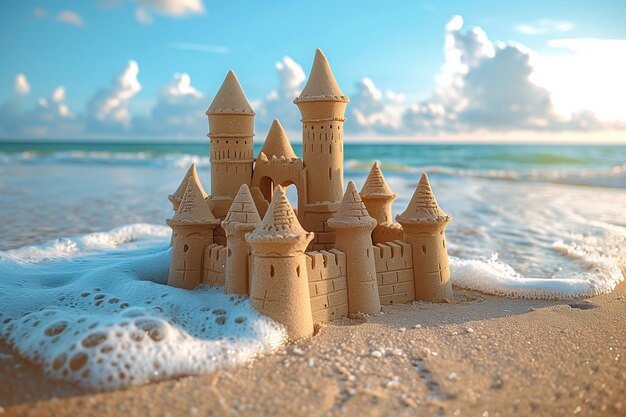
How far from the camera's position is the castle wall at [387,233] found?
26.5ft

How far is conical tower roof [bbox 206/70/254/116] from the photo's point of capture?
771 cm

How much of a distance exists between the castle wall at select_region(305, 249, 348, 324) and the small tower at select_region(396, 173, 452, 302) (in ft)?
4.19

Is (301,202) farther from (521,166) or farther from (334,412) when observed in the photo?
(521,166)

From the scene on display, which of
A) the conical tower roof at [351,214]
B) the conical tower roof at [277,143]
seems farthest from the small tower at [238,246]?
the conical tower roof at [277,143]

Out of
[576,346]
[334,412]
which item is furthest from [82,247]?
[576,346]

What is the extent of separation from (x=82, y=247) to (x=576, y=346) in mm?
10125

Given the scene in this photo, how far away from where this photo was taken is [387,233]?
8242mm

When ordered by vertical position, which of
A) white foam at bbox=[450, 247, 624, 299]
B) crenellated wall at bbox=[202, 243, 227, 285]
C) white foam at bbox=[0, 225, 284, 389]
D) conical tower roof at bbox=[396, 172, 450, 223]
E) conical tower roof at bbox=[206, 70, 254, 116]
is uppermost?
conical tower roof at bbox=[206, 70, 254, 116]

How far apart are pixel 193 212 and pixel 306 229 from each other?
1648 millimetres

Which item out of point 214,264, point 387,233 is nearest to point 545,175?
point 387,233

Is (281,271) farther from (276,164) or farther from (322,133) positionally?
(322,133)

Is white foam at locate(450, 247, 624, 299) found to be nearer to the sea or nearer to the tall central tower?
the sea

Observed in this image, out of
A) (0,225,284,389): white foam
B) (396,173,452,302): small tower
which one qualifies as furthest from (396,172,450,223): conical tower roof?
(0,225,284,389): white foam

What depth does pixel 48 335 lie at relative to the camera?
18.9 ft
